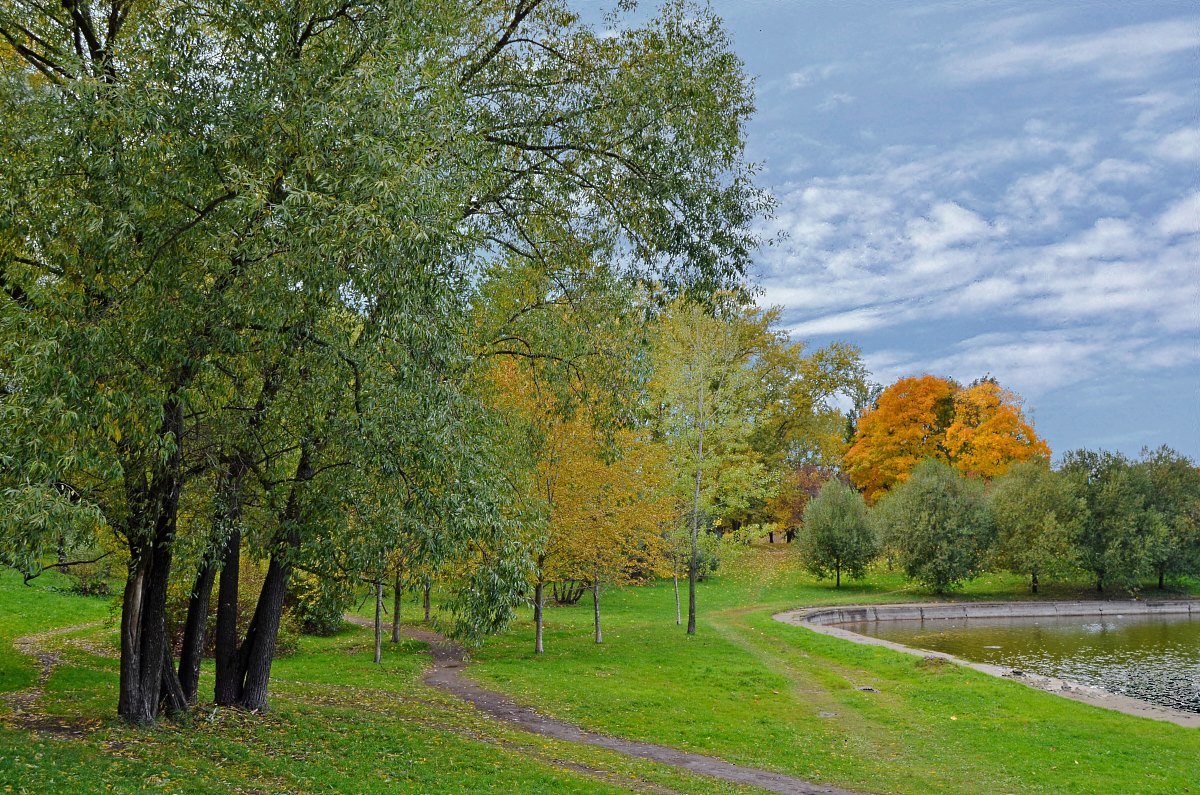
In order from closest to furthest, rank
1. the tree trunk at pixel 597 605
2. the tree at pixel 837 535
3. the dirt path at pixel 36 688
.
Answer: the dirt path at pixel 36 688 < the tree trunk at pixel 597 605 < the tree at pixel 837 535

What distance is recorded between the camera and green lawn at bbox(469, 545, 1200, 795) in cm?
1281

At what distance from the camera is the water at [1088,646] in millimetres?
22156

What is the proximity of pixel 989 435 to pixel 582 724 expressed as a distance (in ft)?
148

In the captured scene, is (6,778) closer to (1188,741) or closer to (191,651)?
(191,651)

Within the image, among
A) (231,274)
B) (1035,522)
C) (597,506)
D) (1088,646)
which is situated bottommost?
(1088,646)

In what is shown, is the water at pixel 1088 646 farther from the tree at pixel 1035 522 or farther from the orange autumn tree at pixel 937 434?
the orange autumn tree at pixel 937 434

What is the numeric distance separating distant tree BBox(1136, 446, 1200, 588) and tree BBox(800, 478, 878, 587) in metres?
13.5

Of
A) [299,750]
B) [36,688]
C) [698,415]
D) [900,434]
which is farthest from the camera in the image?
[900,434]

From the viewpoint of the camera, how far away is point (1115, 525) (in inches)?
1612

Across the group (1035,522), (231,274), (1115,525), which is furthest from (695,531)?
(1115,525)

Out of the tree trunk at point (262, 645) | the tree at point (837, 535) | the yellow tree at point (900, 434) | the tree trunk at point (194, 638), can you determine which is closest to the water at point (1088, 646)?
the tree at point (837, 535)

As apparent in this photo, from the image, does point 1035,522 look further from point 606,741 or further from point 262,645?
point 262,645

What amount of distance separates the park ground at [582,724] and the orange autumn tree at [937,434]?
3167 centimetres

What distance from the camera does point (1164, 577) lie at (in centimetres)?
4578
